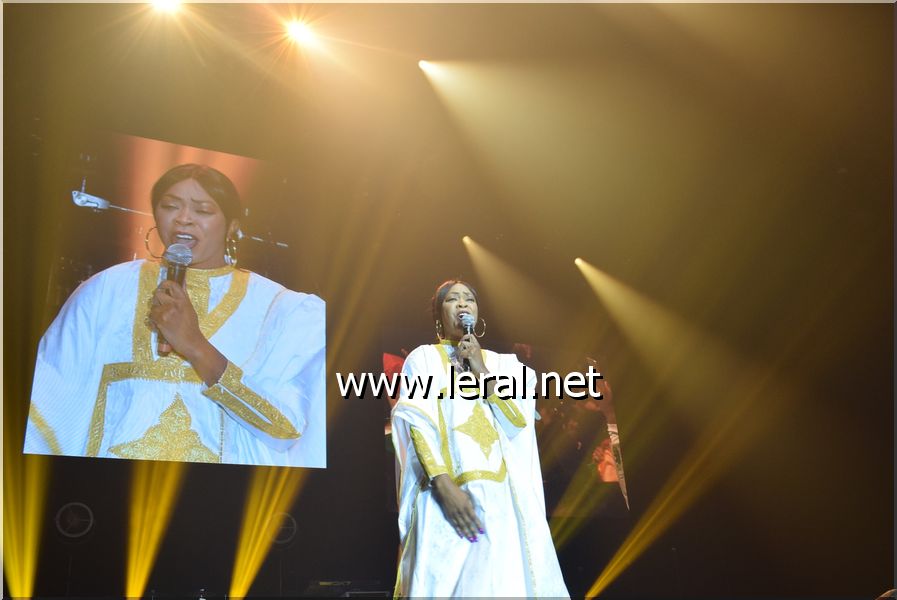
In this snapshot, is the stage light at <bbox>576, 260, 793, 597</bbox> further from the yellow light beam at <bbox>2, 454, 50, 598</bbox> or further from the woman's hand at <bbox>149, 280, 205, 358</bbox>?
the yellow light beam at <bbox>2, 454, 50, 598</bbox>

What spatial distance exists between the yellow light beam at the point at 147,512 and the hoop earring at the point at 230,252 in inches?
45.1

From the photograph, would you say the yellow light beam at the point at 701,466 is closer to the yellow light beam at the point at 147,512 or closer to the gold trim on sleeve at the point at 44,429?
the yellow light beam at the point at 147,512

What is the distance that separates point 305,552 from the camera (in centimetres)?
504

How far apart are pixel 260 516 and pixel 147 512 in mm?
577

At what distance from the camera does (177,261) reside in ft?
16.4

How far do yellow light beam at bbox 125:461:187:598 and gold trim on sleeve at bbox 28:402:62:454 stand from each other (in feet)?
1.30

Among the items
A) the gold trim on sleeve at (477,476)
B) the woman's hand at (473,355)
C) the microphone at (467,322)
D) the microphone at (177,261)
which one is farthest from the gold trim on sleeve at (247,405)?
the gold trim on sleeve at (477,476)

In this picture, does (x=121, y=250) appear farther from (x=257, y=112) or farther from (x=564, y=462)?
(x=564, y=462)

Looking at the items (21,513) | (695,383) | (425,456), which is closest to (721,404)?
(695,383)

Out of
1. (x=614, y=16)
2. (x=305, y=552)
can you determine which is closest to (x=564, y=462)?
(x=305, y=552)

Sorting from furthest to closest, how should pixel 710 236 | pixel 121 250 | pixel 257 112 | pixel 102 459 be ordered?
pixel 710 236, pixel 257 112, pixel 121 250, pixel 102 459

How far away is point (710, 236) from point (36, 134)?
4384mm

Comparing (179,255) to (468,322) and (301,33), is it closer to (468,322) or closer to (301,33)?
(301,33)

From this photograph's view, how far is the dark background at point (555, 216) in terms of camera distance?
16.1 feet
